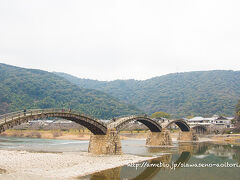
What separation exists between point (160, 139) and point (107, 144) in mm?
24785

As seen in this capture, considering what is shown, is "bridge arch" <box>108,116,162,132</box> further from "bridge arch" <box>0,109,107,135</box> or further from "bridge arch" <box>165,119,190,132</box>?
"bridge arch" <box>165,119,190,132</box>

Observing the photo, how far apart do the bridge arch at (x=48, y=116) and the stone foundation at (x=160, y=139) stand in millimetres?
23925

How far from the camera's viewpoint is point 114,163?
3014 cm

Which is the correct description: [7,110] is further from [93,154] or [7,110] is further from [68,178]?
[68,178]

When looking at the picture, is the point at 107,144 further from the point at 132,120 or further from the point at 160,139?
the point at 160,139

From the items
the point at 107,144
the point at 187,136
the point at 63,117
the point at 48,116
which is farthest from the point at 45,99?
the point at 48,116

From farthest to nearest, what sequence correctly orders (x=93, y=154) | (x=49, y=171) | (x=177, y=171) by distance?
(x=93, y=154)
(x=177, y=171)
(x=49, y=171)

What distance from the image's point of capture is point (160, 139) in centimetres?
5903

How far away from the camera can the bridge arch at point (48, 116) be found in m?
25.7

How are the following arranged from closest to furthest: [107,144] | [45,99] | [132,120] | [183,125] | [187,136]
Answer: [107,144] < [132,120] < [183,125] < [187,136] < [45,99]

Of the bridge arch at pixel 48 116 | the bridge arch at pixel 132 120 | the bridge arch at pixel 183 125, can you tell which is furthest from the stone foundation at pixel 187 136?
the bridge arch at pixel 48 116

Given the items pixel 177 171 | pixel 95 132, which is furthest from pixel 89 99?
pixel 177 171

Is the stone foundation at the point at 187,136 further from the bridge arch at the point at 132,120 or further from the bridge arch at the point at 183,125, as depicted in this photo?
the bridge arch at the point at 132,120

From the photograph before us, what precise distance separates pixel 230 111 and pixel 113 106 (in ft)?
282
